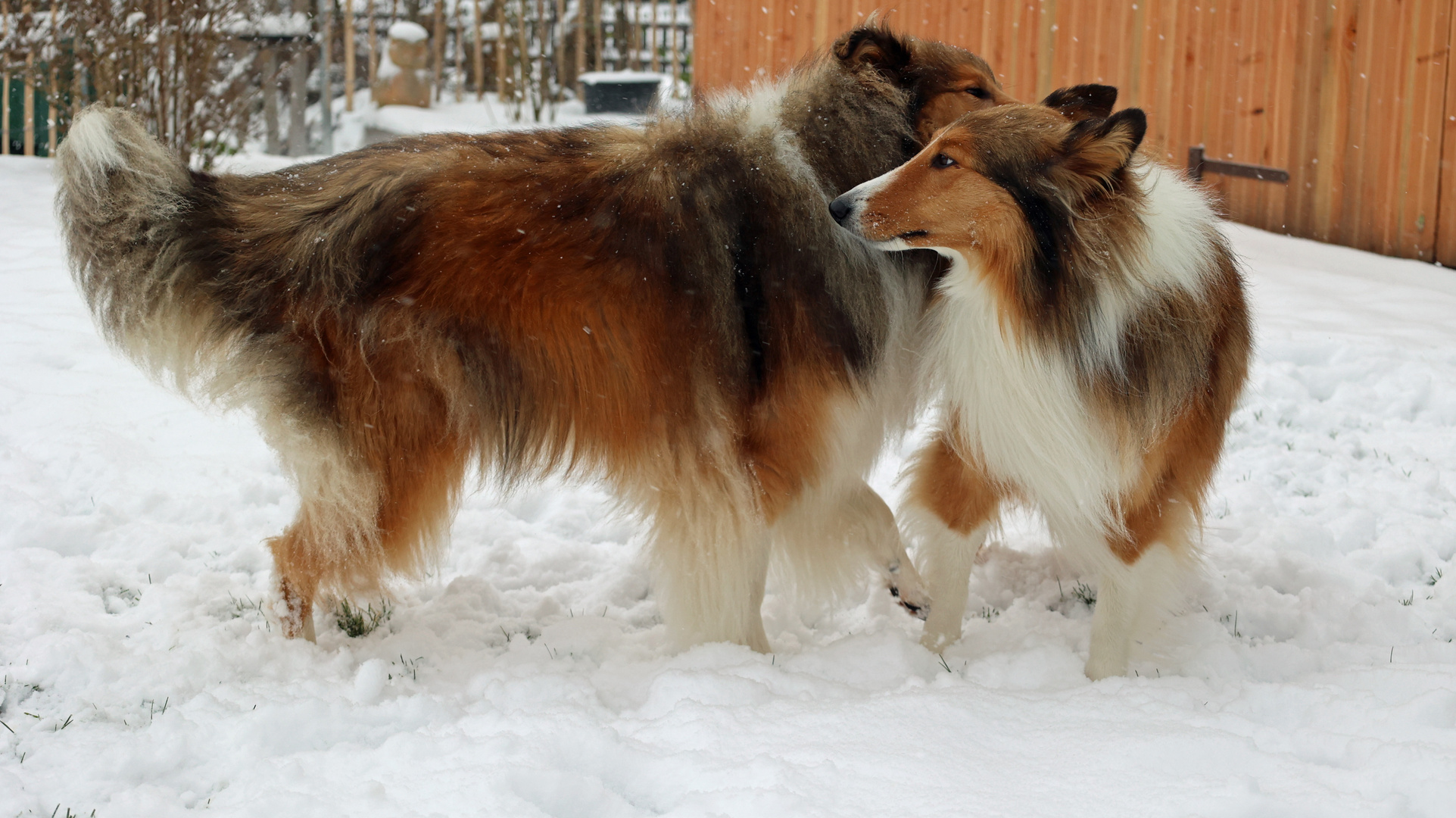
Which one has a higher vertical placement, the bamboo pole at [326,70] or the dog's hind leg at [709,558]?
the bamboo pole at [326,70]

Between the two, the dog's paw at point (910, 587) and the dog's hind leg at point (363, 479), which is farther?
the dog's paw at point (910, 587)

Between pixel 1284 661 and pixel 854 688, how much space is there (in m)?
1.30

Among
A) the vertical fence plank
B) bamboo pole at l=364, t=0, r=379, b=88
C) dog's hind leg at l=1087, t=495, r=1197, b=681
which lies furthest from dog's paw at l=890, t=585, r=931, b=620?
bamboo pole at l=364, t=0, r=379, b=88

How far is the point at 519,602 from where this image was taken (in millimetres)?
3754

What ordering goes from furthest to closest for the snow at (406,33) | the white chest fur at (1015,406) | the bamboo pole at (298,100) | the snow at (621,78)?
the bamboo pole at (298,100)
the snow at (406,33)
the snow at (621,78)
the white chest fur at (1015,406)

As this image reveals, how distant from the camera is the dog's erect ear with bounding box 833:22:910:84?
10.8ft

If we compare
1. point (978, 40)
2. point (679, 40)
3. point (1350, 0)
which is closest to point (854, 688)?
point (1350, 0)

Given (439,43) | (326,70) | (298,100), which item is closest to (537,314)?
(326,70)

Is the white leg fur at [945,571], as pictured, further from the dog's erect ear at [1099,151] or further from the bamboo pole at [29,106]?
the bamboo pole at [29,106]

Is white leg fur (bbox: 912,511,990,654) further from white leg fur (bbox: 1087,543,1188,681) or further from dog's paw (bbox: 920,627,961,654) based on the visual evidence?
white leg fur (bbox: 1087,543,1188,681)

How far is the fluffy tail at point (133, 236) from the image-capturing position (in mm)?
2955

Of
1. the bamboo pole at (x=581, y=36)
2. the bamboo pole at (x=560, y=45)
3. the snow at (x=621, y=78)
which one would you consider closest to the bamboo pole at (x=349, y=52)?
the bamboo pole at (x=560, y=45)

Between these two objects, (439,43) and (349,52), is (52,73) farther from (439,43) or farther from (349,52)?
(439,43)

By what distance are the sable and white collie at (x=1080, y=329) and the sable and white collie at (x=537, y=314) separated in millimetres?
279
